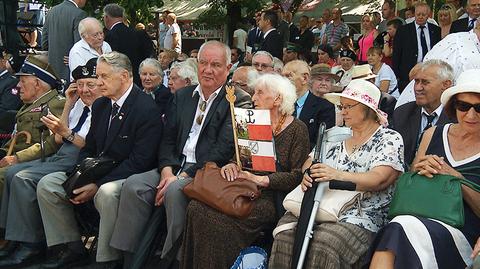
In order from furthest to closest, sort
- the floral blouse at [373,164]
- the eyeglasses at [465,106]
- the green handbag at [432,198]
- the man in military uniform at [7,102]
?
the man in military uniform at [7,102]
the floral blouse at [373,164]
the eyeglasses at [465,106]
the green handbag at [432,198]

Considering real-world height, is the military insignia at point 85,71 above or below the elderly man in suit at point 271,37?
above

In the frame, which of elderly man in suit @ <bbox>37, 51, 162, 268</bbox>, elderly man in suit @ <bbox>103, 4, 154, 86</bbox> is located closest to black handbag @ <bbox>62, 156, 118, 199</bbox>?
elderly man in suit @ <bbox>37, 51, 162, 268</bbox>

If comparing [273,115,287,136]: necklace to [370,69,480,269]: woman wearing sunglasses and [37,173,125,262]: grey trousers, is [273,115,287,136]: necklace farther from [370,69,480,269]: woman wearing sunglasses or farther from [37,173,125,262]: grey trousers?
[37,173,125,262]: grey trousers

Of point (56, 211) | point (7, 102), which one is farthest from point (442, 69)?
point (7, 102)

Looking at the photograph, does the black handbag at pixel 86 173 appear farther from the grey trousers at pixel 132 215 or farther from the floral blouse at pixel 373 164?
the floral blouse at pixel 373 164

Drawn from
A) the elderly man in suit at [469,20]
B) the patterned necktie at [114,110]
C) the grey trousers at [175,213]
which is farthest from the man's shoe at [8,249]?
the elderly man in suit at [469,20]

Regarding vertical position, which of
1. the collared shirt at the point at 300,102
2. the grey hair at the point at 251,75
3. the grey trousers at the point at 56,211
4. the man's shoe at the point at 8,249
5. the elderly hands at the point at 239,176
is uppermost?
the grey hair at the point at 251,75

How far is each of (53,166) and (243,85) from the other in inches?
78.6

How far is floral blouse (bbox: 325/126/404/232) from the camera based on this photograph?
4.29 meters

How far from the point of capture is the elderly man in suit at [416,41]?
28.6 ft

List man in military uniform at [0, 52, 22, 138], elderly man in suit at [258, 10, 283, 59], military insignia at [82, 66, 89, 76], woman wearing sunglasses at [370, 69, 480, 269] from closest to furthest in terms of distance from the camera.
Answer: woman wearing sunglasses at [370, 69, 480, 269] → military insignia at [82, 66, 89, 76] → man in military uniform at [0, 52, 22, 138] → elderly man in suit at [258, 10, 283, 59]

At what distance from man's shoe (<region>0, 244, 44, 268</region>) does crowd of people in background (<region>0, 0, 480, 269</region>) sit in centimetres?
1

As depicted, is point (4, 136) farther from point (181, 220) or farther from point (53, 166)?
point (181, 220)

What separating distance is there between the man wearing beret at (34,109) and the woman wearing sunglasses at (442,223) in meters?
3.50
